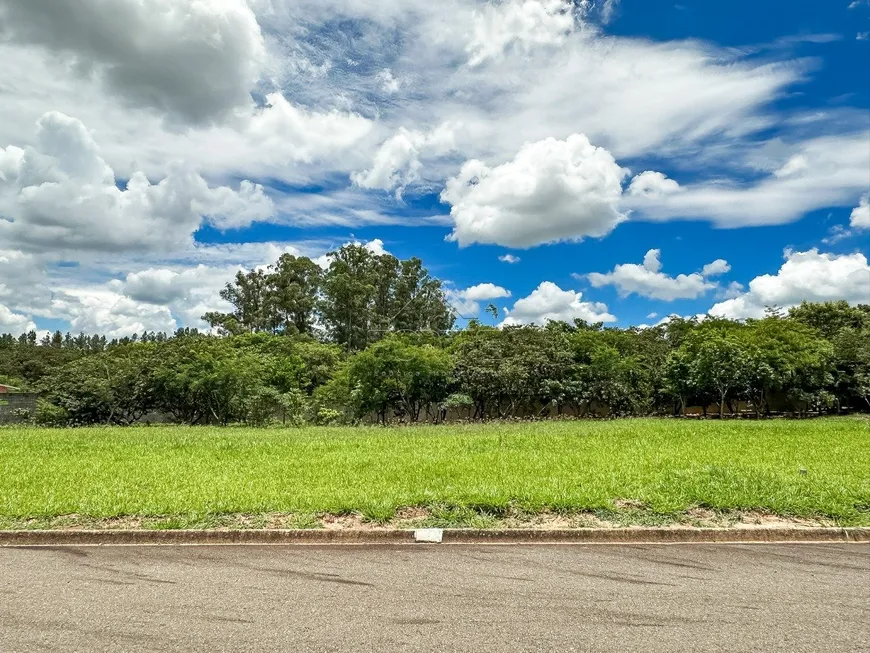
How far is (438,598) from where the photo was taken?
452 centimetres

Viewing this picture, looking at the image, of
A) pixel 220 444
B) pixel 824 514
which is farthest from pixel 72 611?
pixel 220 444

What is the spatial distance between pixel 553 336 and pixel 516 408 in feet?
13.9

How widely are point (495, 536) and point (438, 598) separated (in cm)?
174

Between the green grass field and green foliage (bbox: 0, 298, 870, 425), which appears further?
green foliage (bbox: 0, 298, 870, 425)

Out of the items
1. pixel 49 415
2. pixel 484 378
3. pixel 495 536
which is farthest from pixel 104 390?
pixel 495 536

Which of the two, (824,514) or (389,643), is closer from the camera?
(389,643)

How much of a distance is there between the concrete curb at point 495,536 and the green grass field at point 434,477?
304 millimetres

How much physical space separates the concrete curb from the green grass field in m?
0.30

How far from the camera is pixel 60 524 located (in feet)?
21.6

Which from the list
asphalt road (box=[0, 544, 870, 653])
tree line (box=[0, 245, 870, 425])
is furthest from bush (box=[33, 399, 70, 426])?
asphalt road (box=[0, 544, 870, 653])

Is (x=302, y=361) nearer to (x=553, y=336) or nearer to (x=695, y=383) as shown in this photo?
(x=553, y=336)

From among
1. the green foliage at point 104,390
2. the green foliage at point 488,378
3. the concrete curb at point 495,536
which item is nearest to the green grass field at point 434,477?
the concrete curb at point 495,536

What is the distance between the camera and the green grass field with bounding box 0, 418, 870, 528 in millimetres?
6832

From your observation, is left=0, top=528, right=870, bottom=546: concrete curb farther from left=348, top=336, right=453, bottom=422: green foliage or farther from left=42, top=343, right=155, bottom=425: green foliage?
left=42, top=343, right=155, bottom=425: green foliage
